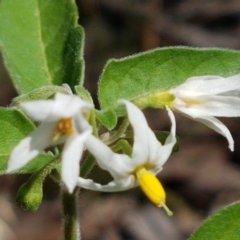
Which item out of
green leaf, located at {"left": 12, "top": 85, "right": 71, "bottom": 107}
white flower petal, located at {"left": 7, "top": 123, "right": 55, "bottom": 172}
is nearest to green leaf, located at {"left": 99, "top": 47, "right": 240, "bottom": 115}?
green leaf, located at {"left": 12, "top": 85, "right": 71, "bottom": 107}

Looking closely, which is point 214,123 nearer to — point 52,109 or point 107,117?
point 107,117

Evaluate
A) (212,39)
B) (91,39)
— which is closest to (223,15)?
(212,39)

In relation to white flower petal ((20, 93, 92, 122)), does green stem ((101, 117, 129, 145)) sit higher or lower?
lower

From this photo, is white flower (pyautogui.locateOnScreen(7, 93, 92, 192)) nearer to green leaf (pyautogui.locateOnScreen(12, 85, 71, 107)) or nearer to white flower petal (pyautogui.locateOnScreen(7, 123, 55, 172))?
white flower petal (pyautogui.locateOnScreen(7, 123, 55, 172))

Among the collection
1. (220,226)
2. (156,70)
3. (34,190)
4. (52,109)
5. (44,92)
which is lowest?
(220,226)

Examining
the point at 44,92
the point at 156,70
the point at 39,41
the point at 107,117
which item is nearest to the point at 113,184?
the point at 107,117

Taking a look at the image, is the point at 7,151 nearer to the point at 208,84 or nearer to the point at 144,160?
the point at 144,160
